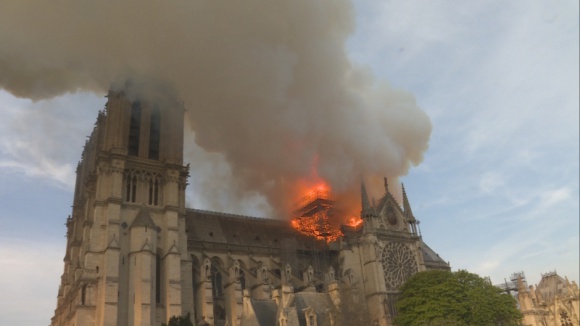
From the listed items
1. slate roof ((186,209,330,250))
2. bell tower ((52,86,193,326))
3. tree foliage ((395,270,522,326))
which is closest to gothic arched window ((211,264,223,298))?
slate roof ((186,209,330,250))

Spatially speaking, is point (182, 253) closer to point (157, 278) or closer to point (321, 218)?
point (157, 278)

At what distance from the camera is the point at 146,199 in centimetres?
4797

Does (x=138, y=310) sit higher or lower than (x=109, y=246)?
lower

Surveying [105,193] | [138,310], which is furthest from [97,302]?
[105,193]

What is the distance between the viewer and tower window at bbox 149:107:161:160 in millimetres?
51969

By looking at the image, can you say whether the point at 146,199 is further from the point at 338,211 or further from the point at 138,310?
the point at 338,211

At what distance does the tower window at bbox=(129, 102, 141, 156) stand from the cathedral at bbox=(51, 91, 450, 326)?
4.9 inches

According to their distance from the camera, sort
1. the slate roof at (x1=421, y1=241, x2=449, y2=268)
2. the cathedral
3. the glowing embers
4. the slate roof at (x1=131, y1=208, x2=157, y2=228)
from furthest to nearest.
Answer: the slate roof at (x1=421, y1=241, x2=449, y2=268), the glowing embers, the slate roof at (x1=131, y1=208, x2=157, y2=228), the cathedral

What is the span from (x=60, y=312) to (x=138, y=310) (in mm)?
15014

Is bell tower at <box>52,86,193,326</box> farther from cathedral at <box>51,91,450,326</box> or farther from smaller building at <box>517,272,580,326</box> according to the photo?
smaller building at <box>517,272,580,326</box>

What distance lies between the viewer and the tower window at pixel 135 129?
5125 cm

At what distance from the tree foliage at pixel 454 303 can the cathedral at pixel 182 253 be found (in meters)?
4.32

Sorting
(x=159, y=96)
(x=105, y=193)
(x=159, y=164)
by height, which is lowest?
(x=105, y=193)

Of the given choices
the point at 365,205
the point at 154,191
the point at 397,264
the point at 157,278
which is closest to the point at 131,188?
the point at 154,191
